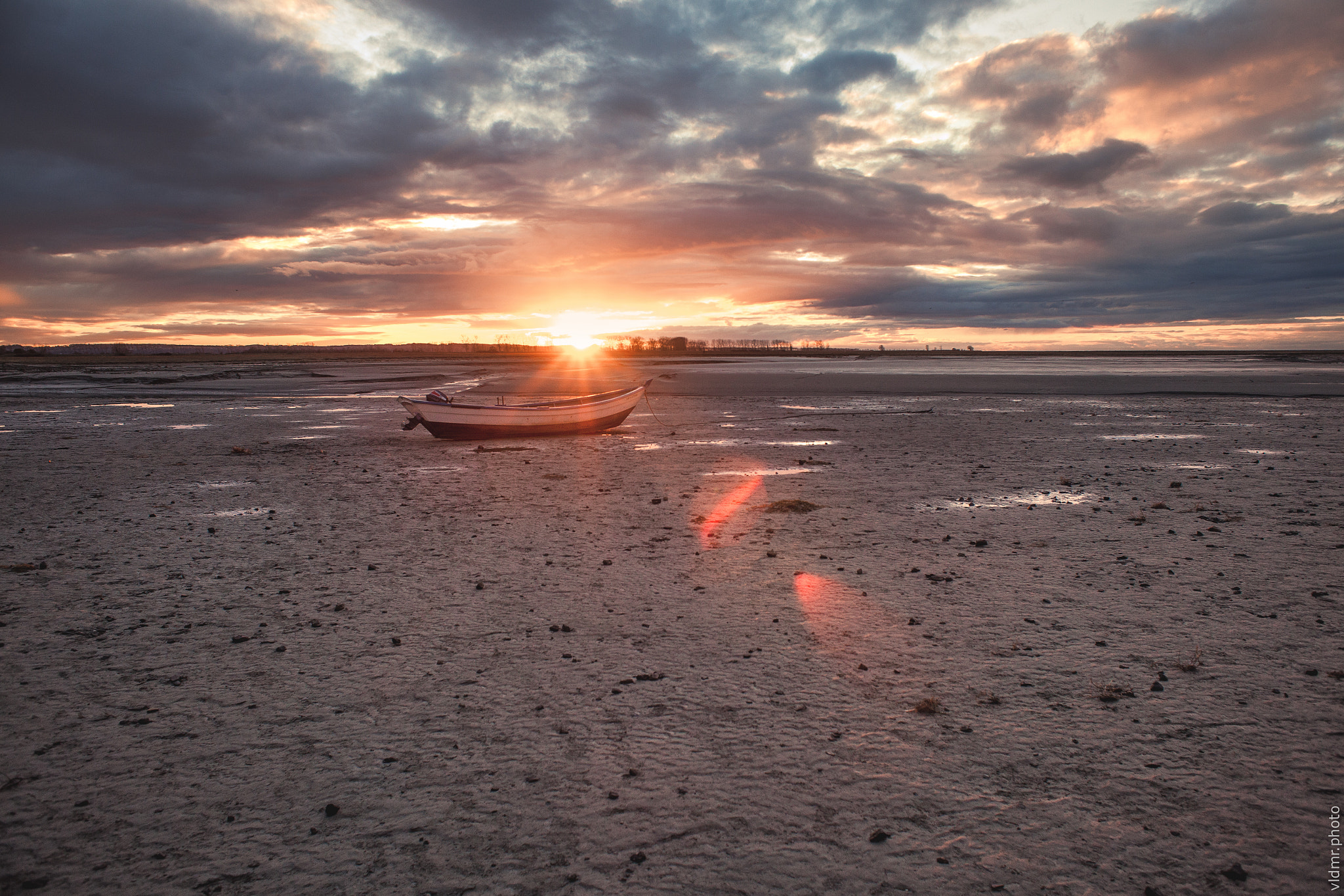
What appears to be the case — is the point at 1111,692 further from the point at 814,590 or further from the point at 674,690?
the point at 674,690

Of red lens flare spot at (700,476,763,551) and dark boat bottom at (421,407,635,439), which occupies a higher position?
dark boat bottom at (421,407,635,439)

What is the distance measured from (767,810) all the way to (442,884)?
175cm

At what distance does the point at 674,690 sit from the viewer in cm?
566

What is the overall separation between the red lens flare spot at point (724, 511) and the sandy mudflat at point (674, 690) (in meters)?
0.11

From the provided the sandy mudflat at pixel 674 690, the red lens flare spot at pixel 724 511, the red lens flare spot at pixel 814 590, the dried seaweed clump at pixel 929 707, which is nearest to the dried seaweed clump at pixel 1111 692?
the sandy mudflat at pixel 674 690

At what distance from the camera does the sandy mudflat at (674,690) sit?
3.85m

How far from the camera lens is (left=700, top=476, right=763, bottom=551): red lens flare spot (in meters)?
10.0

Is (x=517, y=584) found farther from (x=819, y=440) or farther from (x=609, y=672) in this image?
(x=819, y=440)

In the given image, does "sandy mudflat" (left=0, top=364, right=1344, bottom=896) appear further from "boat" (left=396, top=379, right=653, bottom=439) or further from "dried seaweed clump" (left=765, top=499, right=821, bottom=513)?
"boat" (left=396, top=379, right=653, bottom=439)

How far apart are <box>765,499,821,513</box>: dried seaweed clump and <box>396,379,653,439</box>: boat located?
379 inches

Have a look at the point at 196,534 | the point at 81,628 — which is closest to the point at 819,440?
the point at 196,534

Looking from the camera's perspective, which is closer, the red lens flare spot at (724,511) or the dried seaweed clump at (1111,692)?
the dried seaweed clump at (1111,692)

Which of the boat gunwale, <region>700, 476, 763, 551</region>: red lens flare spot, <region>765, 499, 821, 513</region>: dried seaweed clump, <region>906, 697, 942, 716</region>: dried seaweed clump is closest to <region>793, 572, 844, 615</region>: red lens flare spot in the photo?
<region>700, 476, 763, 551</region>: red lens flare spot

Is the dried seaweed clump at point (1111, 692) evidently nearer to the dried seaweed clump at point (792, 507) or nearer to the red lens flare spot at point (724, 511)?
the red lens flare spot at point (724, 511)
